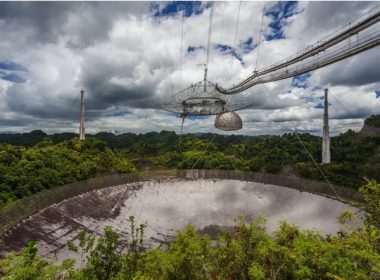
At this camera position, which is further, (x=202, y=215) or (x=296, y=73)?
(x=202, y=215)

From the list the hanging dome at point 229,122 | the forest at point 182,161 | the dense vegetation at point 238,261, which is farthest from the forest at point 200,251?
the hanging dome at point 229,122

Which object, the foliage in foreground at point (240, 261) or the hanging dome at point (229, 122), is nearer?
the foliage in foreground at point (240, 261)

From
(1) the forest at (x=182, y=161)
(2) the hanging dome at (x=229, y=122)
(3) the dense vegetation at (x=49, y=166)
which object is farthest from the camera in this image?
(1) the forest at (x=182, y=161)

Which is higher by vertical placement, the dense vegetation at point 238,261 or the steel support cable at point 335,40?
the steel support cable at point 335,40

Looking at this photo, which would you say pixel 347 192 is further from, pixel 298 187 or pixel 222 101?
pixel 222 101

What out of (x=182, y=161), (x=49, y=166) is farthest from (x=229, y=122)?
(x=182, y=161)

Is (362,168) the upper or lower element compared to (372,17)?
lower

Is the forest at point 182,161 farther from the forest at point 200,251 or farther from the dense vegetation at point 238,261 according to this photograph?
the dense vegetation at point 238,261

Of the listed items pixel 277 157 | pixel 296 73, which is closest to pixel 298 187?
pixel 296 73

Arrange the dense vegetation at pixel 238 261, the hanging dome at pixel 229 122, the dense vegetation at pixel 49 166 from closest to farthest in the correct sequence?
1. the dense vegetation at pixel 238 261
2. the hanging dome at pixel 229 122
3. the dense vegetation at pixel 49 166

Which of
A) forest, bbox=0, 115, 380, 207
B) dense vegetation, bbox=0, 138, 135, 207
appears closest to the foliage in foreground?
forest, bbox=0, 115, 380, 207
